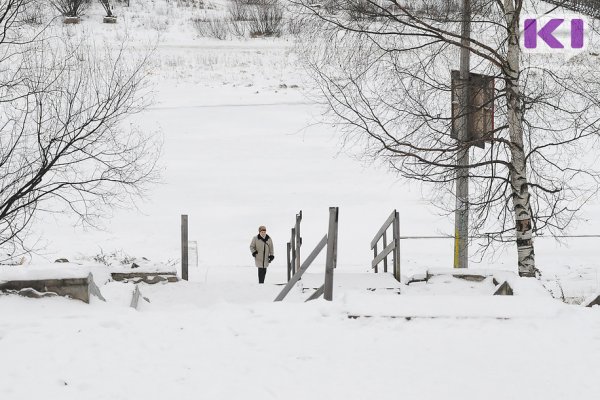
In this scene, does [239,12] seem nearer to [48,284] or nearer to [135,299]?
[135,299]

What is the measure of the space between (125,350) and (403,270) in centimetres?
849

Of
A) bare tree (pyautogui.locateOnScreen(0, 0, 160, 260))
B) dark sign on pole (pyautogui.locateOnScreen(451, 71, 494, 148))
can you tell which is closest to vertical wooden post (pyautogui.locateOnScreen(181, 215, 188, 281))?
bare tree (pyautogui.locateOnScreen(0, 0, 160, 260))

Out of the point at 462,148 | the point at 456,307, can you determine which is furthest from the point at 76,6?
the point at 456,307

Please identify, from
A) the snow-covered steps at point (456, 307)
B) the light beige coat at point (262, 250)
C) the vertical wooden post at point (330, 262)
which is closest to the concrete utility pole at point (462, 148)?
the vertical wooden post at point (330, 262)

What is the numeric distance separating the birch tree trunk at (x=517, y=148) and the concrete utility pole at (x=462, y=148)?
540 mm

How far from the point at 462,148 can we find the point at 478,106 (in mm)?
678

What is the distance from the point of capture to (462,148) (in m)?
9.73

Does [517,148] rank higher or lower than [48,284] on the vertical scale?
higher

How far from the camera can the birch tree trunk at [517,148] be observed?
961 centimetres

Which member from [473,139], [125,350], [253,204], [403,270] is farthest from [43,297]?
[253,204]

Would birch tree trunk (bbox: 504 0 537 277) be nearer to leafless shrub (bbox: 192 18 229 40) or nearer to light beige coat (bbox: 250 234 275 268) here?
light beige coat (bbox: 250 234 275 268)

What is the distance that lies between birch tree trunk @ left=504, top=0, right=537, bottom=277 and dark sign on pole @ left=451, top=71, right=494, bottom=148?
261 mm

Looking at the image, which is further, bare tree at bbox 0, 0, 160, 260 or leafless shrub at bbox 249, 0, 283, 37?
leafless shrub at bbox 249, 0, 283, 37

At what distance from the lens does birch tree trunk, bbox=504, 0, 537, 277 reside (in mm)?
9609
